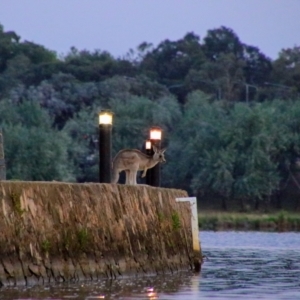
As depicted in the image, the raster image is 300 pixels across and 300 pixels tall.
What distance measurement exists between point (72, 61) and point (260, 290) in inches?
4092

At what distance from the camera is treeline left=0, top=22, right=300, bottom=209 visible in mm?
90438

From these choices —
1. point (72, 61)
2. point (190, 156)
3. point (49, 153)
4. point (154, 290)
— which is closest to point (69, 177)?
point (49, 153)

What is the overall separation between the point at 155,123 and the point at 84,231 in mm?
75682

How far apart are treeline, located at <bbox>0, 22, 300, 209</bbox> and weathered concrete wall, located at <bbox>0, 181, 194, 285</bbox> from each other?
57242 mm

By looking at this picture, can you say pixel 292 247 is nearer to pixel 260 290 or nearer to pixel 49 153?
pixel 260 290

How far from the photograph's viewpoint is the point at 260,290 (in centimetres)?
2366

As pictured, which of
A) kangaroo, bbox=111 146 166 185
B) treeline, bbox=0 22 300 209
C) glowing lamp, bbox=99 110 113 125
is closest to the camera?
glowing lamp, bbox=99 110 113 125

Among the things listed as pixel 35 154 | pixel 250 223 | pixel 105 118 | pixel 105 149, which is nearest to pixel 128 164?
pixel 105 118

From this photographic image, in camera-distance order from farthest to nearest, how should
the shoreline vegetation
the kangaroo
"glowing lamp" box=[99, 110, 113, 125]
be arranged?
the shoreline vegetation < the kangaroo < "glowing lamp" box=[99, 110, 113, 125]

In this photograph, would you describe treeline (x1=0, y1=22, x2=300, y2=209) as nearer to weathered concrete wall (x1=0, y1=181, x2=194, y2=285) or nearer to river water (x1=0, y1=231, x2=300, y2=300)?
river water (x1=0, y1=231, x2=300, y2=300)

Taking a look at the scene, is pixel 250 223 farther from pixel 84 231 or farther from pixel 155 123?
pixel 84 231

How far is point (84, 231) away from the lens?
23.2 meters

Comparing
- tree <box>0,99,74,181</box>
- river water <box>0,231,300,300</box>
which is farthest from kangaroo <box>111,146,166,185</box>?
tree <box>0,99,74,181</box>

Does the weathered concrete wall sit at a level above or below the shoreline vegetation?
above
